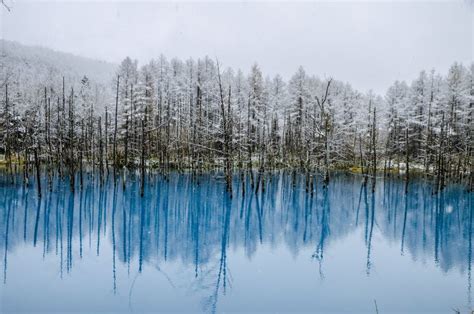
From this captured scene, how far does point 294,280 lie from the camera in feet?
48.4

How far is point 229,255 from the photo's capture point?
58.8ft

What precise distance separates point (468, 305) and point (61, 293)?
13.5 metres

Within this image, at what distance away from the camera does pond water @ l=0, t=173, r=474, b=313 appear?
41.7ft

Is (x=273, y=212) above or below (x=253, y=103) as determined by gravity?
below

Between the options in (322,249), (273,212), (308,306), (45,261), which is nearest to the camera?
(308,306)

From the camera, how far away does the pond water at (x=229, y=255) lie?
41.7 ft

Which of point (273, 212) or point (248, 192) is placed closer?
point (273, 212)

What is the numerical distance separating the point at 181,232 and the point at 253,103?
44278 mm

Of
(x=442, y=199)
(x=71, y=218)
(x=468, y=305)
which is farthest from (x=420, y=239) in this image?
(x=71, y=218)

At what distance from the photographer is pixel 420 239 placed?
22.0 metres

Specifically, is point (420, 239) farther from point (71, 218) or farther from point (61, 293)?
point (71, 218)

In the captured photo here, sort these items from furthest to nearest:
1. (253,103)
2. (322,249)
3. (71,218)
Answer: (253,103) → (71,218) → (322,249)

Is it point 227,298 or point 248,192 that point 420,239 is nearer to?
point 227,298

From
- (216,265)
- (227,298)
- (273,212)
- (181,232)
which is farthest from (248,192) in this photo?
(227,298)
